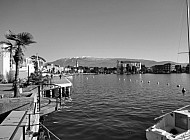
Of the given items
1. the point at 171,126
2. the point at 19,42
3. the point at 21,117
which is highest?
the point at 19,42

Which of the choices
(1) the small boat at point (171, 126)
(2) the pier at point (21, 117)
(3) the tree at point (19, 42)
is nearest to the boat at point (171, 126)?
(1) the small boat at point (171, 126)

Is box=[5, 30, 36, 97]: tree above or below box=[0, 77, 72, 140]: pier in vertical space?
above

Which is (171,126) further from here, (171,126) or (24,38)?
(24,38)

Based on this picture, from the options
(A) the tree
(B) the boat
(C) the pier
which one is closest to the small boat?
(B) the boat

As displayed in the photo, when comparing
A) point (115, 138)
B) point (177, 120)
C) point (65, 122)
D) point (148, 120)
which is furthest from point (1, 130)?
point (148, 120)

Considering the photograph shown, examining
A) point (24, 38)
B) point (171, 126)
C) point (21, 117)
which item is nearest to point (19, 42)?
point (24, 38)

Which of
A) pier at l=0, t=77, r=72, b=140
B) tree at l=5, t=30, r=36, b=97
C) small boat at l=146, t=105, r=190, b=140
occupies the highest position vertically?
tree at l=5, t=30, r=36, b=97

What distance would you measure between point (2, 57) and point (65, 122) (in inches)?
941

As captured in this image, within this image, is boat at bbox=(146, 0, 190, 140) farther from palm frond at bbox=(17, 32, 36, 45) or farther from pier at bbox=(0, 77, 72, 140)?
palm frond at bbox=(17, 32, 36, 45)

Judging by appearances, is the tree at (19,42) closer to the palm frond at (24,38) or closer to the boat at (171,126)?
the palm frond at (24,38)

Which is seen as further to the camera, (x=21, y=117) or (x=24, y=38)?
(x=24, y=38)

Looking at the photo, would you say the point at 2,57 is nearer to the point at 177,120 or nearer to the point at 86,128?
the point at 86,128

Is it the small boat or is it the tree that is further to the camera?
the tree

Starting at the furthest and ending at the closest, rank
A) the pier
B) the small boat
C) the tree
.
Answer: the tree → the small boat → the pier
